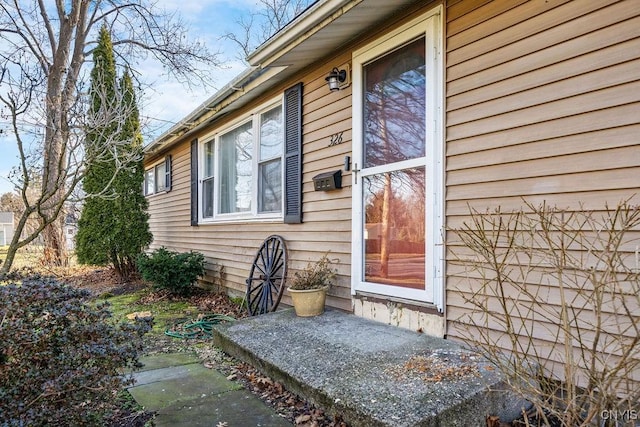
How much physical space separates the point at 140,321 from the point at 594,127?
103 inches

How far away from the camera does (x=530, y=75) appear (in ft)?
7.63

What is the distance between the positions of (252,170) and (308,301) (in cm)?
241

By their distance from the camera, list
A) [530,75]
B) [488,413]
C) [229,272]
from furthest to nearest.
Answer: [229,272] < [530,75] < [488,413]

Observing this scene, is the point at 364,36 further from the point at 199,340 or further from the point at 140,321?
the point at 199,340

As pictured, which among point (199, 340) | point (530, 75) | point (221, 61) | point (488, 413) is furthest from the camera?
point (221, 61)

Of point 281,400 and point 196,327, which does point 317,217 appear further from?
point 281,400

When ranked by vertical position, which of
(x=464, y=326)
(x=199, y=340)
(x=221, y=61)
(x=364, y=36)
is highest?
(x=221, y=61)

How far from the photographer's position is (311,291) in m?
3.50

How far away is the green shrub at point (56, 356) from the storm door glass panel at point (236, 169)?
357cm

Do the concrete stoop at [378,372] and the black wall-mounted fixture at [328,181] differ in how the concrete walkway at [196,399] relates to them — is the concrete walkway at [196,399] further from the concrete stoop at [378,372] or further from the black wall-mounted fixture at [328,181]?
the black wall-mounted fixture at [328,181]

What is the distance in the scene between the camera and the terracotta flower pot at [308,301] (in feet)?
11.5

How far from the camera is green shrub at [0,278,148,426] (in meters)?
1.67

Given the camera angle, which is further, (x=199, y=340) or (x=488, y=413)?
(x=199, y=340)

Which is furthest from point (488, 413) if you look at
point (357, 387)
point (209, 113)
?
point (209, 113)
